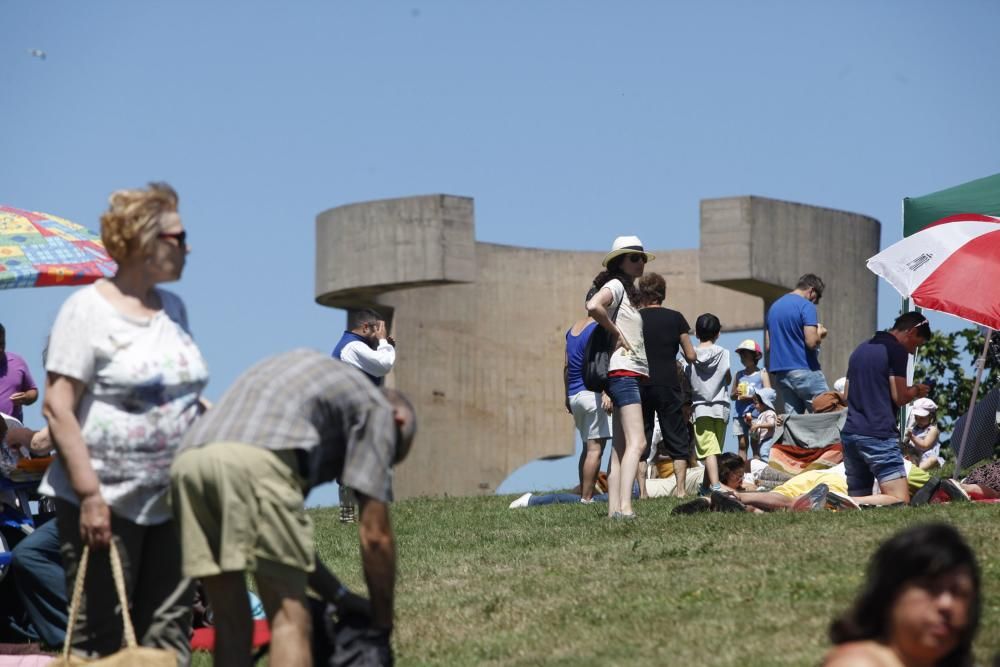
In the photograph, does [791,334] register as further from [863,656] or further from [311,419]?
[863,656]

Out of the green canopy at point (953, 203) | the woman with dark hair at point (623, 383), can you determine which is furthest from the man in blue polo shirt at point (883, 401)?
the green canopy at point (953, 203)

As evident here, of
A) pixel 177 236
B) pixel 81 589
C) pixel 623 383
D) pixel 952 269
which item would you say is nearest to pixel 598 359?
pixel 623 383

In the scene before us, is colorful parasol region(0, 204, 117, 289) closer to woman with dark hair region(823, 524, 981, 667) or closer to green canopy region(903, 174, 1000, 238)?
woman with dark hair region(823, 524, 981, 667)

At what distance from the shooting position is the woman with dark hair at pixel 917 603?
3.73 m

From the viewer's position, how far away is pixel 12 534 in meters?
7.44

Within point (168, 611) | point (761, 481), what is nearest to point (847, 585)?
point (168, 611)

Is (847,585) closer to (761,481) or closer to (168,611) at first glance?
(168,611)

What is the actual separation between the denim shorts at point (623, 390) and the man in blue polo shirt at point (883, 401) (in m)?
1.46

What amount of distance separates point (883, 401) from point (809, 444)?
3.47 metres

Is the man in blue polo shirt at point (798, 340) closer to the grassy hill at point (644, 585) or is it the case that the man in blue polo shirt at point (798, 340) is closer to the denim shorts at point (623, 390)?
the grassy hill at point (644, 585)

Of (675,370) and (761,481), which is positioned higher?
(675,370)

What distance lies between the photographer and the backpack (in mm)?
9708

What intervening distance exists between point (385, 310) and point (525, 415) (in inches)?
115

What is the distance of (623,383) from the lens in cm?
966
